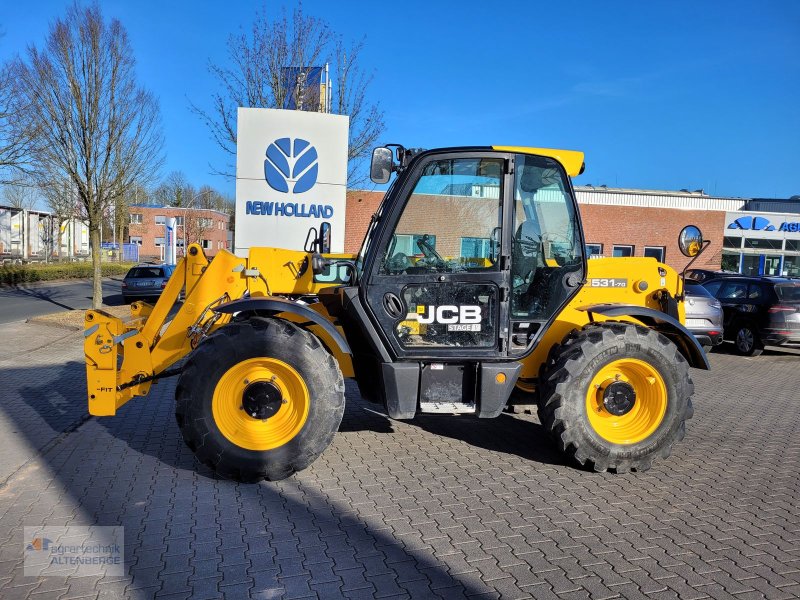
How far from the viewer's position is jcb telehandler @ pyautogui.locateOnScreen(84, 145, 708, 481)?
15.3ft

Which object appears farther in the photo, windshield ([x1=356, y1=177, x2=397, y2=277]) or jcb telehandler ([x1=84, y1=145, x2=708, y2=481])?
windshield ([x1=356, y1=177, x2=397, y2=277])

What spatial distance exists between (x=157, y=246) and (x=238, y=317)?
8337 centimetres

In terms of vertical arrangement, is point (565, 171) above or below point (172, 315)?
above

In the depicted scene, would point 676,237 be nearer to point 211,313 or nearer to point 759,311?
point 759,311

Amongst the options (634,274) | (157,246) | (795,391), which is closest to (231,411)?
(634,274)

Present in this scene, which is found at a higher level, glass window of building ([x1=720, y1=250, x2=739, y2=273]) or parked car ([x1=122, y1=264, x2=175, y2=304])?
glass window of building ([x1=720, y1=250, x2=739, y2=273])

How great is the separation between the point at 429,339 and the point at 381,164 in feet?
4.77

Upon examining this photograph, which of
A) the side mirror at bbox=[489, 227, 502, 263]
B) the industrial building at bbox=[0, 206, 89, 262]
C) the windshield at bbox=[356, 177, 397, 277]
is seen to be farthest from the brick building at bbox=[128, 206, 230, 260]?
the side mirror at bbox=[489, 227, 502, 263]

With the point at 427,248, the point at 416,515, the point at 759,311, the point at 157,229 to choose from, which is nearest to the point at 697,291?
the point at 759,311

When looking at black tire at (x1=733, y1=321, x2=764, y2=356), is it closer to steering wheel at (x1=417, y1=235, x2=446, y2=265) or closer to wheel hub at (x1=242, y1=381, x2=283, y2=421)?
steering wheel at (x1=417, y1=235, x2=446, y2=265)

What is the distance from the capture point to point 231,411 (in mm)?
4777

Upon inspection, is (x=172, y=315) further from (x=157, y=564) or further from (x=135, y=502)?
(x=157, y=564)

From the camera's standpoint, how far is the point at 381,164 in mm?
4824

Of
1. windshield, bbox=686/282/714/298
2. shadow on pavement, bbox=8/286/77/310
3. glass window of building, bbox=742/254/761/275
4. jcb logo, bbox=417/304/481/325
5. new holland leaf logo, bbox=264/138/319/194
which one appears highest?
new holland leaf logo, bbox=264/138/319/194
